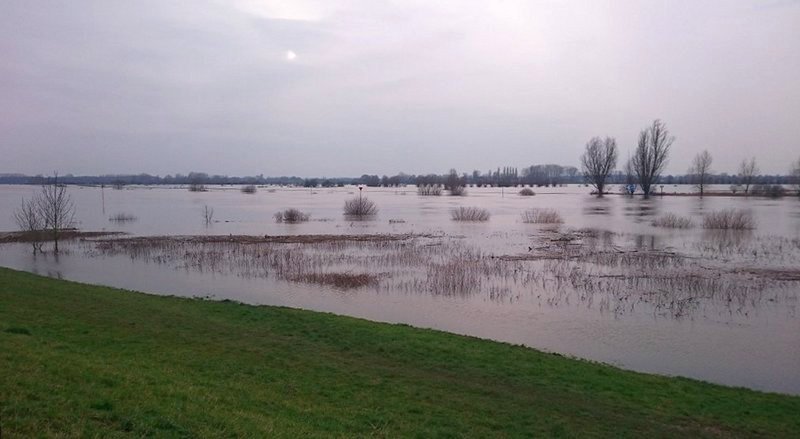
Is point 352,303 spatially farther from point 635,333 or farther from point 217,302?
point 635,333

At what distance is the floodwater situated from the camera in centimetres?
1183

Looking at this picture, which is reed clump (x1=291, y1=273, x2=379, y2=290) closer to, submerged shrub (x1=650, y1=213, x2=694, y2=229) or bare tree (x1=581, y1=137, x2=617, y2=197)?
submerged shrub (x1=650, y1=213, x2=694, y2=229)

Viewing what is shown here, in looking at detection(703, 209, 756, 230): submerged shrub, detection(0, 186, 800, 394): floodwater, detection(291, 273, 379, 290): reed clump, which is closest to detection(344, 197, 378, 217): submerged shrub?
detection(0, 186, 800, 394): floodwater

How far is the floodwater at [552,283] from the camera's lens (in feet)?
38.8

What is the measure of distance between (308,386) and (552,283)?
12994 millimetres

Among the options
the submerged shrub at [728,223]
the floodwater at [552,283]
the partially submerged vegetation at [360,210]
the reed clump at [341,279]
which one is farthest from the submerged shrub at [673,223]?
the reed clump at [341,279]

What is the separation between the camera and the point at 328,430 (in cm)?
546

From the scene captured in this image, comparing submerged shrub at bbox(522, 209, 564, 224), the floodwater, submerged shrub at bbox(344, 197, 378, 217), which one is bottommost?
the floodwater

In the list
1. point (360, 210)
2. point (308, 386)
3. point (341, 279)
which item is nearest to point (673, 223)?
point (360, 210)

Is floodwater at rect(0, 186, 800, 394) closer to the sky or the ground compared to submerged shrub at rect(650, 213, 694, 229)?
closer to the ground

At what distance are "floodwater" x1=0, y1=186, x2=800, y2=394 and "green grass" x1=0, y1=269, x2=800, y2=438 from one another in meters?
2.28

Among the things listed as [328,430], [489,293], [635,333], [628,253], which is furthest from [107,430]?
[628,253]

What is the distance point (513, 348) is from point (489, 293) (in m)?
6.49

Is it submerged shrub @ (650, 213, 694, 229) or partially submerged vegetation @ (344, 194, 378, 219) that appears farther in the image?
partially submerged vegetation @ (344, 194, 378, 219)
